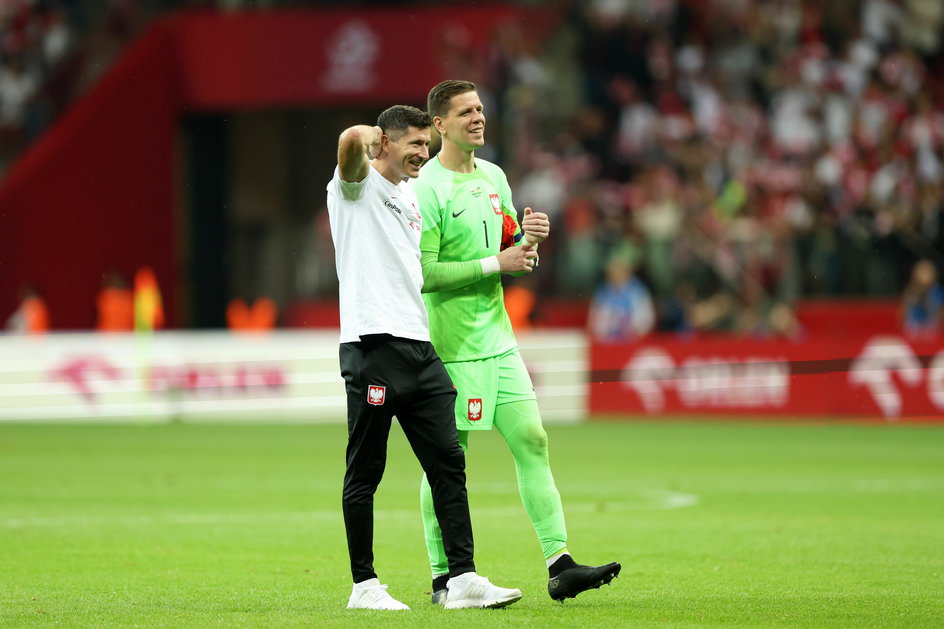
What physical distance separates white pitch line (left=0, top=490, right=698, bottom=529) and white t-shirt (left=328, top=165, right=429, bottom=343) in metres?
4.90

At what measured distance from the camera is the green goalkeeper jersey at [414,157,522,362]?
7.84 meters

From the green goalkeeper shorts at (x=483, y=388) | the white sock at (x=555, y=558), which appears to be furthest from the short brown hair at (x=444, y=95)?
the white sock at (x=555, y=558)

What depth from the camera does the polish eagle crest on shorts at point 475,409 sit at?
7828 millimetres

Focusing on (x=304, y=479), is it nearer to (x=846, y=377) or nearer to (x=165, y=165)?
(x=846, y=377)

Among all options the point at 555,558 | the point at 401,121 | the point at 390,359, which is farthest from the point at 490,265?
the point at 555,558

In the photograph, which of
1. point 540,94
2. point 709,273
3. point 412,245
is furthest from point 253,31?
point 412,245

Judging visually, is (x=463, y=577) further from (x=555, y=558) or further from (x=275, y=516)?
(x=275, y=516)

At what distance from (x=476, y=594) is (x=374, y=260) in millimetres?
1574

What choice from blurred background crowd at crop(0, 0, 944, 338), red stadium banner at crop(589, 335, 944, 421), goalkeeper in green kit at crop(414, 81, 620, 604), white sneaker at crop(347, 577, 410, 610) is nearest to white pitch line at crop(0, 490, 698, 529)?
goalkeeper in green kit at crop(414, 81, 620, 604)

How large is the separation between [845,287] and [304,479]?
10.3 meters

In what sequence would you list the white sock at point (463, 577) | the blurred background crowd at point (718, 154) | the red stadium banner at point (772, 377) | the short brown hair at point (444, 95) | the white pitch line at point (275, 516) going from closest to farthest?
1. the white sock at point (463, 577)
2. the short brown hair at point (444, 95)
3. the white pitch line at point (275, 516)
4. the red stadium banner at point (772, 377)
5. the blurred background crowd at point (718, 154)

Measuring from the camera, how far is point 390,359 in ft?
24.2

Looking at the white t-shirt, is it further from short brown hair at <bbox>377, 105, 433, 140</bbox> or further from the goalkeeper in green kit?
the goalkeeper in green kit

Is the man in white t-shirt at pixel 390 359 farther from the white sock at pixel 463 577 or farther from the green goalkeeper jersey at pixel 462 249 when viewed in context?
the green goalkeeper jersey at pixel 462 249
